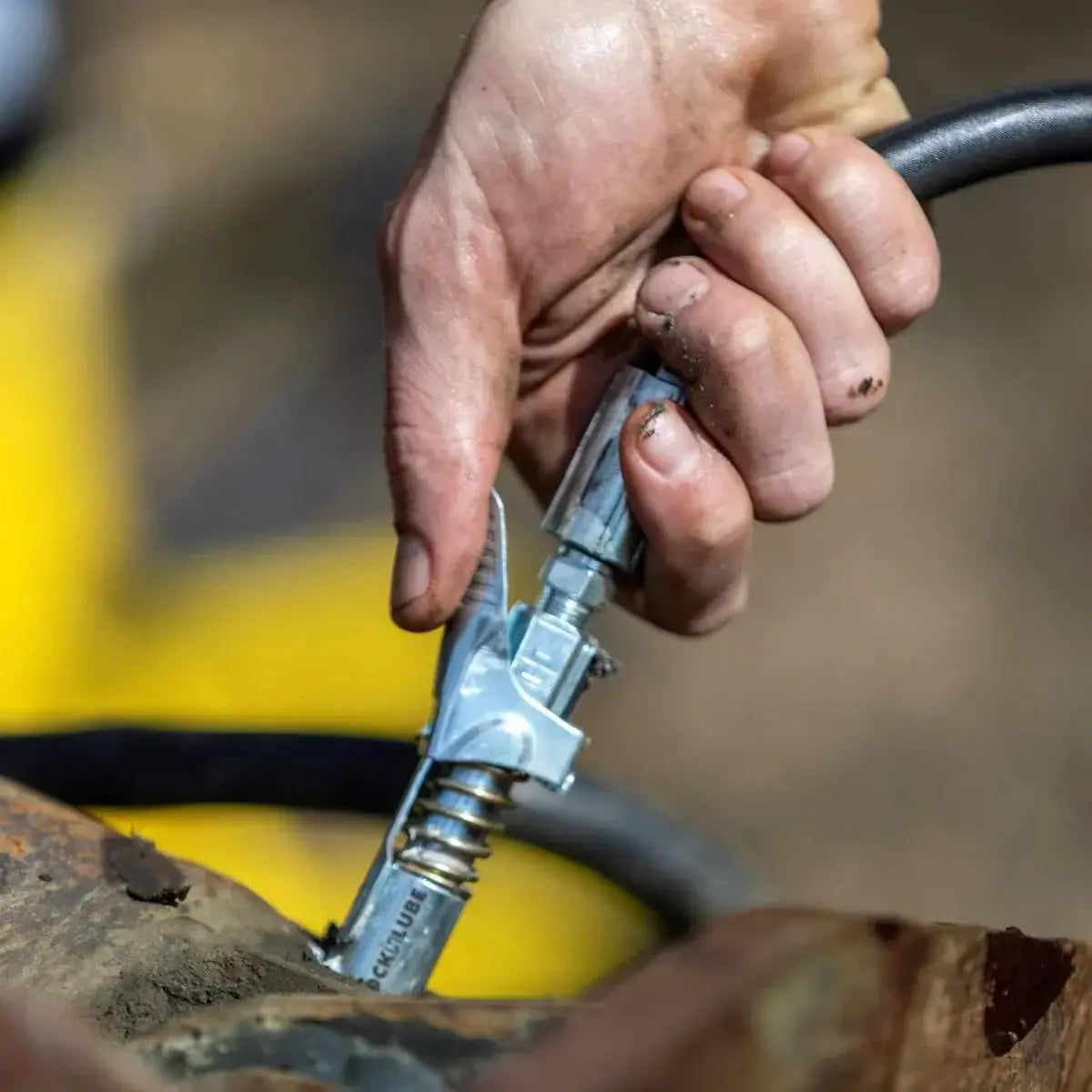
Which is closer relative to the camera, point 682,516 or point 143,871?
point 143,871

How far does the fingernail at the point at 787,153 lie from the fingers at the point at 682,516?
0.14 meters

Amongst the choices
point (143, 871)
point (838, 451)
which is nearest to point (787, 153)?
point (143, 871)

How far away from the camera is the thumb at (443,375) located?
58 cm

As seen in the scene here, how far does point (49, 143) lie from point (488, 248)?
101 cm

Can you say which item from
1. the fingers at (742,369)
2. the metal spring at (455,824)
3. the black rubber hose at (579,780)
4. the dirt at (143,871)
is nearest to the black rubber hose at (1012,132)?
the black rubber hose at (579,780)

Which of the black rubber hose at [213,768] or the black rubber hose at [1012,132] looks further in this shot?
the black rubber hose at [213,768]

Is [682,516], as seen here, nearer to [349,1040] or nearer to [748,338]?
[748,338]

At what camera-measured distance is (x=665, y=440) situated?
56 cm

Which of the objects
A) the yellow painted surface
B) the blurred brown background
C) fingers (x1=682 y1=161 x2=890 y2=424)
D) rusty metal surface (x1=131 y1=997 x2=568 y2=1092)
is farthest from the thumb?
the blurred brown background

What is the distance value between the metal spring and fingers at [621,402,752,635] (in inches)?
6.0

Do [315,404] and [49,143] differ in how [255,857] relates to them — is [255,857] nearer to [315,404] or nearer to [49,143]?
[315,404]

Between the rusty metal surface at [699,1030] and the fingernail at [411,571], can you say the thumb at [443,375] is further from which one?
the rusty metal surface at [699,1030]

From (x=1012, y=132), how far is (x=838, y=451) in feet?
2.86

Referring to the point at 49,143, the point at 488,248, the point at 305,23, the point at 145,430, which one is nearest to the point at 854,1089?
the point at 488,248
